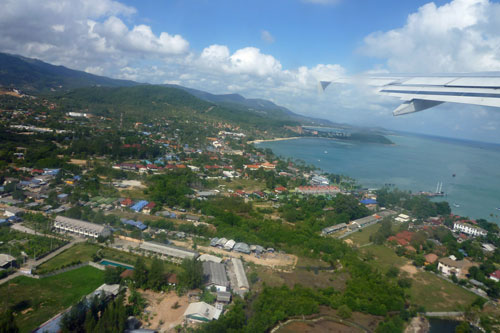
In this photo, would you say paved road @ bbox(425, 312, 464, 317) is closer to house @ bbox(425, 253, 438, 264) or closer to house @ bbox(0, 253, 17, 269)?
house @ bbox(425, 253, 438, 264)

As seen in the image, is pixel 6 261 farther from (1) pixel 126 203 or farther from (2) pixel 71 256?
(1) pixel 126 203

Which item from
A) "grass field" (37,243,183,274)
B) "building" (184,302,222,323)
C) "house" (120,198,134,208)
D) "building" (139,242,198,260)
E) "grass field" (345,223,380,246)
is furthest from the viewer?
"house" (120,198,134,208)

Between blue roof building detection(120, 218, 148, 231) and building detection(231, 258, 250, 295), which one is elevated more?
blue roof building detection(120, 218, 148, 231)

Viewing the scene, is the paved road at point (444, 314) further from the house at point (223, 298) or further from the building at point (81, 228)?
the building at point (81, 228)

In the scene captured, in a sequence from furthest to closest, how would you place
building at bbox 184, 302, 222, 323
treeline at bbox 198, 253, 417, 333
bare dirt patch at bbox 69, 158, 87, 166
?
bare dirt patch at bbox 69, 158, 87, 166
building at bbox 184, 302, 222, 323
treeline at bbox 198, 253, 417, 333

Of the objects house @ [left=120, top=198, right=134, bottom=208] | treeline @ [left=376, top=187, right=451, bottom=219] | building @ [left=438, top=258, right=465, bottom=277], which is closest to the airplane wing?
building @ [left=438, top=258, right=465, bottom=277]

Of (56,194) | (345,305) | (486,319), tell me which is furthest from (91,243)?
(486,319)
